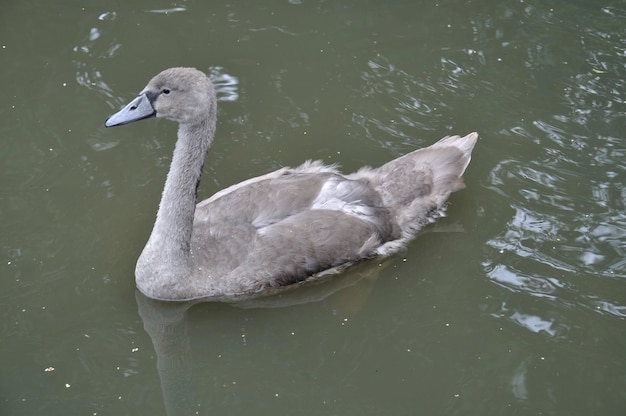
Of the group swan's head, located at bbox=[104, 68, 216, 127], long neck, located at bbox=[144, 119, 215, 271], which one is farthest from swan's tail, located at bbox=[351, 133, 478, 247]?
swan's head, located at bbox=[104, 68, 216, 127]

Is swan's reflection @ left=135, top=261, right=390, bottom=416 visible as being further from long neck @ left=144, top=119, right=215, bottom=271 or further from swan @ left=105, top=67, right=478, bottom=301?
long neck @ left=144, top=119, right=215, bottom=271

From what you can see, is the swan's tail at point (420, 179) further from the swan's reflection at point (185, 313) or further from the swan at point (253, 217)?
the swan's reflection at point (185, 313)

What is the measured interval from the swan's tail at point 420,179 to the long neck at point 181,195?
1462 millimetres

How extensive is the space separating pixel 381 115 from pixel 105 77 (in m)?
2.68

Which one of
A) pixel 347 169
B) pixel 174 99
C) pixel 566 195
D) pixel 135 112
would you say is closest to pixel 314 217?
pixel 347 169

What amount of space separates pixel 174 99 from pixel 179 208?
31.2 inches

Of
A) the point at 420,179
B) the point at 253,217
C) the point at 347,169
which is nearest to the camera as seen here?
the point at 253,217

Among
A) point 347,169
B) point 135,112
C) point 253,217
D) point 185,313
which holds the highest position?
point 135,112

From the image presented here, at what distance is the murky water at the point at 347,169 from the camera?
636cm

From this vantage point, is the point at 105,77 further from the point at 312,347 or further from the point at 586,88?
the point at 586,88

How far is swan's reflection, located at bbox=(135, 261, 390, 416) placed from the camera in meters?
6.30

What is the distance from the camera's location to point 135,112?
21.8ft

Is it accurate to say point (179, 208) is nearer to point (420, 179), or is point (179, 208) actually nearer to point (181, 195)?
point (181, 195)

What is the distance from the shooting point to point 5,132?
832 cm
